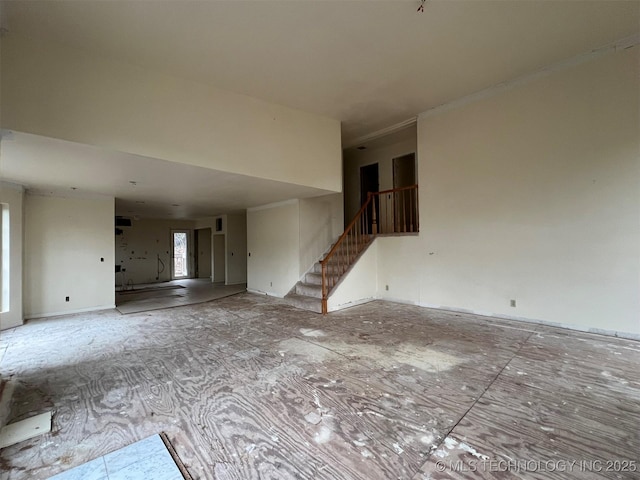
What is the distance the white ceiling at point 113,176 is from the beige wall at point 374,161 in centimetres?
317

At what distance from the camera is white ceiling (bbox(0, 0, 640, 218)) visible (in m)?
2.91

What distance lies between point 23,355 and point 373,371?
438cm

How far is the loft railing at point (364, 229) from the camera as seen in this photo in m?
6.14

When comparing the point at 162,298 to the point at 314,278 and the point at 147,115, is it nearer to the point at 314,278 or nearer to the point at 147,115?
the point at 314,278

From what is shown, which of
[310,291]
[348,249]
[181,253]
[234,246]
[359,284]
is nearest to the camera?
[359,284]

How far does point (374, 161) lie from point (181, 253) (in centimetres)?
944

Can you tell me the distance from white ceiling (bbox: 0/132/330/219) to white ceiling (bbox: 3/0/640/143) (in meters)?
1.20

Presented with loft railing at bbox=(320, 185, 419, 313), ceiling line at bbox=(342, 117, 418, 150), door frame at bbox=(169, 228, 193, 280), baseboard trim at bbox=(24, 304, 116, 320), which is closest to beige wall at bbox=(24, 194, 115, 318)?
baseboard trim at bbox=(24, 304, 116, 320)

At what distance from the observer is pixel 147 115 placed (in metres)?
3.55

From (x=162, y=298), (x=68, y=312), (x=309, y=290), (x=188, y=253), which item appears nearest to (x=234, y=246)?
(x=162, y=298)

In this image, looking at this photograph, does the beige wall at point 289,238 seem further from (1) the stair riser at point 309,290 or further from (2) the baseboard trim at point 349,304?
(2) the baseboard trim at point 349,304

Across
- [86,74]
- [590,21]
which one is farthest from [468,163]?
[86,74]

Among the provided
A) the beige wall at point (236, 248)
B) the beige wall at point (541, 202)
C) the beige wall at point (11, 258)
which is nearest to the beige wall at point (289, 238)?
the beige wall at point (236, 248)

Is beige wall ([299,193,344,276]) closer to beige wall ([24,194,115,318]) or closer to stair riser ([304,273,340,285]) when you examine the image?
stair riser ([304,273,340,285])
